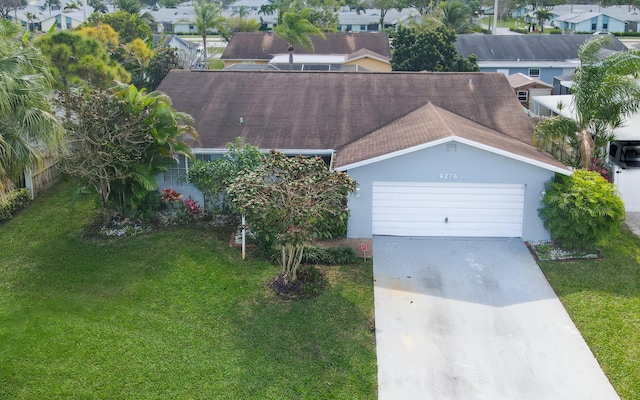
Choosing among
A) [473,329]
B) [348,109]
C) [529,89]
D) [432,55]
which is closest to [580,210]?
[473,329]

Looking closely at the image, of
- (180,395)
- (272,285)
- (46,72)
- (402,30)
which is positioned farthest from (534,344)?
(402,30)

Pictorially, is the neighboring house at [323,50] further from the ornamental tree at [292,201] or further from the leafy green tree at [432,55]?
the ornamental tree at [292,201]

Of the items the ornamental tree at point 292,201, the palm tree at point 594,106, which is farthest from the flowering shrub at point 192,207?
the palm tree at point 594,106

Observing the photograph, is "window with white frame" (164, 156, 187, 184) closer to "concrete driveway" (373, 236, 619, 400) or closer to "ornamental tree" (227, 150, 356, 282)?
"ornamental tree" (227, 150, 356, 282)

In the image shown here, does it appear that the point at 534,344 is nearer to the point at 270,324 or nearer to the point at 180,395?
the point at 270,324

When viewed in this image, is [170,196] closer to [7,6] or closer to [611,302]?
[611,302]

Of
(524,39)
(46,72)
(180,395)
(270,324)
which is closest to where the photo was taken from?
(180,395)
